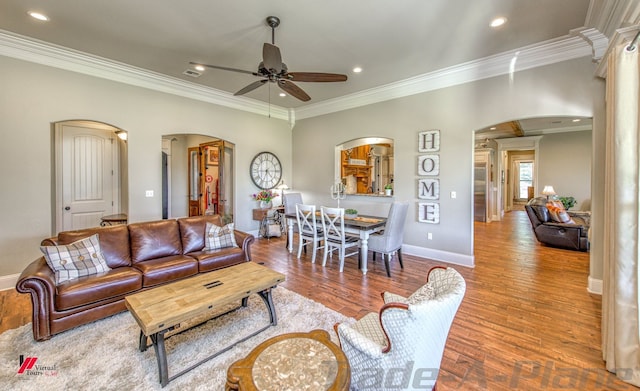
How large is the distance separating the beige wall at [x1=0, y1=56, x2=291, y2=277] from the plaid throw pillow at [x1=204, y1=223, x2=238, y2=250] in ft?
5.70

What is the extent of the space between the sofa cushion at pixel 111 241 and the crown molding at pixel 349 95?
101 inches

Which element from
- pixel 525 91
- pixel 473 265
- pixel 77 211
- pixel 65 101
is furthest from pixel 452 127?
Result: pixel 77 211

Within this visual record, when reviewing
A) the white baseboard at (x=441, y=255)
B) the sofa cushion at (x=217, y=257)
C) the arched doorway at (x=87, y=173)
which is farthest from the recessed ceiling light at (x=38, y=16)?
the white baseboard at (x=441, y=255)

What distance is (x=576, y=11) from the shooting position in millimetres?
2820

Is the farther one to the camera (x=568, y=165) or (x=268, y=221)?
(x=568, y=165)

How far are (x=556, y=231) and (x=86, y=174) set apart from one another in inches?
368

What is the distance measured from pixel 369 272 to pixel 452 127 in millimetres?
2759

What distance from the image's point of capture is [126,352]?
86.9 inches

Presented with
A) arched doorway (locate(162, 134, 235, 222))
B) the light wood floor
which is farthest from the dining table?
arched doorway (locate(162, 134, 235, 222))

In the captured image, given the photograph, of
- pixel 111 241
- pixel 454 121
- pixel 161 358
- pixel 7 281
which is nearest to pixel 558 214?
pixel 454 121

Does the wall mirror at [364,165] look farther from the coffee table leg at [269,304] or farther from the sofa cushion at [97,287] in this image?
the sofa cushion at [97,287]

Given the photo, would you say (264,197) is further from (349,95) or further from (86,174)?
(86,174)

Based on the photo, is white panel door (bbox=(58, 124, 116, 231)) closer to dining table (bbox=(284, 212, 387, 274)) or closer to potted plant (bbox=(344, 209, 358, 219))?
potted plant (bbox=(344, 209, 358, 219))

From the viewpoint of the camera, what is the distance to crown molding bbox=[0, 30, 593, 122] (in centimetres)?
348
